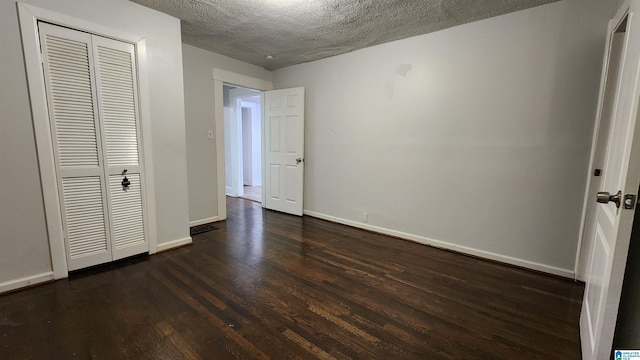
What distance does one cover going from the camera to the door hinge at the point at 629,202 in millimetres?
1000

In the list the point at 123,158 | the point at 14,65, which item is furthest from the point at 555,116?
the point at 14,65

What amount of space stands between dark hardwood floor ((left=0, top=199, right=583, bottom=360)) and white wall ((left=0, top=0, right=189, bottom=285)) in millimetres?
356

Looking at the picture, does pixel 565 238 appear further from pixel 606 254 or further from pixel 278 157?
pixel 278 157

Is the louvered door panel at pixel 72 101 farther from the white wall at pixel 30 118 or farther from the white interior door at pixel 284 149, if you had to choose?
the white interior door at pixel 284 149

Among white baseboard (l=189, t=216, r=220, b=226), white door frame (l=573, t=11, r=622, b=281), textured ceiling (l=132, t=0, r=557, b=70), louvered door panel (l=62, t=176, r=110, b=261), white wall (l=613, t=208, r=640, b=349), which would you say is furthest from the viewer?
white baseboard (l=189, t=216, r=220, b=226)

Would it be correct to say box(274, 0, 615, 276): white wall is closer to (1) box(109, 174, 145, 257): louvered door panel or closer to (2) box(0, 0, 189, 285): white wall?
(2) box(0, 0, 189, 285): white wall

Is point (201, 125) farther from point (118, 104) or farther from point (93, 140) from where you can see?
point (93, 140)

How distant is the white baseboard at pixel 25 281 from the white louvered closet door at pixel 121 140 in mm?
441

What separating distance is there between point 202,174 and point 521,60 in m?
3.85

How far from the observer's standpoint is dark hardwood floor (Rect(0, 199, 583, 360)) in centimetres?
151

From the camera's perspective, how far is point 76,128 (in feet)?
7.13

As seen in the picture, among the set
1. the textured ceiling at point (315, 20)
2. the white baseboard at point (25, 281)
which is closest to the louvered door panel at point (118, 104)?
the textured ceiling at point (315, 20)

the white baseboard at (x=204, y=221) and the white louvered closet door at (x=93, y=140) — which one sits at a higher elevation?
the white louvered closet door at (x=93, y=140)

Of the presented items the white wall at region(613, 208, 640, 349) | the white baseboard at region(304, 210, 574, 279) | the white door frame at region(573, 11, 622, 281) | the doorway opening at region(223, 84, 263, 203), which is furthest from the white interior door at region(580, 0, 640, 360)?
the doorway opening at region(223, 84, 263, 203)
